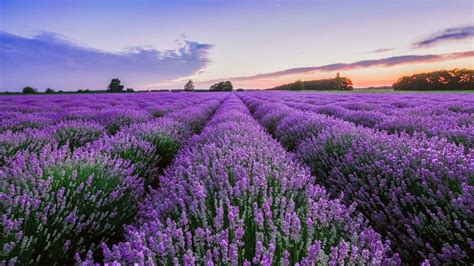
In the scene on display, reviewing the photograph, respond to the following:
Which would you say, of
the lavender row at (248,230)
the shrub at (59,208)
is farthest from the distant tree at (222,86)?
the lavender row at (248,230)

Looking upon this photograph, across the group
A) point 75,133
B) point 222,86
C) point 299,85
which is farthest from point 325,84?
point 75,133

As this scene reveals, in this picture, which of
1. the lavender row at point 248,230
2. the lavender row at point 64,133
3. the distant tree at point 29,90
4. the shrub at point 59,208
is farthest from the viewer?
the distant tree at point 29,90

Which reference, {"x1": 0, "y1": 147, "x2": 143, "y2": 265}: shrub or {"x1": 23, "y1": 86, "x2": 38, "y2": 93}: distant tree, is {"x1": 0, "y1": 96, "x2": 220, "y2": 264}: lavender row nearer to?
{"x1": 0, "y1": 147, "x2": 143, "y2": 265}: shrub

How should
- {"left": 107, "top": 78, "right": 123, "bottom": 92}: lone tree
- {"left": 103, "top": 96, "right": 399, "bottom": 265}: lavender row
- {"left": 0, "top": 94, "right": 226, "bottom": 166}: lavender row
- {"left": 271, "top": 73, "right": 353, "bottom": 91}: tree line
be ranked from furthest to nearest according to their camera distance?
{"left": 271, "top": 73, "right": 353, "bottom": 91}: tree line < {"left": 107, "top": 78, "right": 123, "bottom": 92}: lone tree < {"left": 0, "top": 94, "right": 226, "bottom": 166}: lavender row < {"left": 103, "top": 96, "right": 399, "bottom": 265}: lavender row

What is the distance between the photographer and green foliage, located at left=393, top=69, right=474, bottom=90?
47.2 meters

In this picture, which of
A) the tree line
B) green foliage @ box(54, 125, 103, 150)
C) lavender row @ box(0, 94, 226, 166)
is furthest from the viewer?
the tree line

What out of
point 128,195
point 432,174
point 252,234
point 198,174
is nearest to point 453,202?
point 432,174

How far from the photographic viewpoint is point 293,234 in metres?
1.38

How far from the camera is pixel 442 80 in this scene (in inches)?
1948

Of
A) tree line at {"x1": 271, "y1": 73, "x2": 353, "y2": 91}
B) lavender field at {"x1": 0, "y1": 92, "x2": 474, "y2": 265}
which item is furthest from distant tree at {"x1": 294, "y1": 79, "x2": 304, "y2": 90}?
lavender field at {"x1": 0, "y1": 92, "x2": 474, "y2": 265}

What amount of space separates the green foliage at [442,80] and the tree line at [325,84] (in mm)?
21609

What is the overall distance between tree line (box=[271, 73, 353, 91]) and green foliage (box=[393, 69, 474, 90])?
21.6 meters

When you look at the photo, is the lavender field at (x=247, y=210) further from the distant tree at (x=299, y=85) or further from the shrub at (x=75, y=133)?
the distant tree at (x=299, y=85)

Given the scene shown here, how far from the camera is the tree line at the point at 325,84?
253 feet
